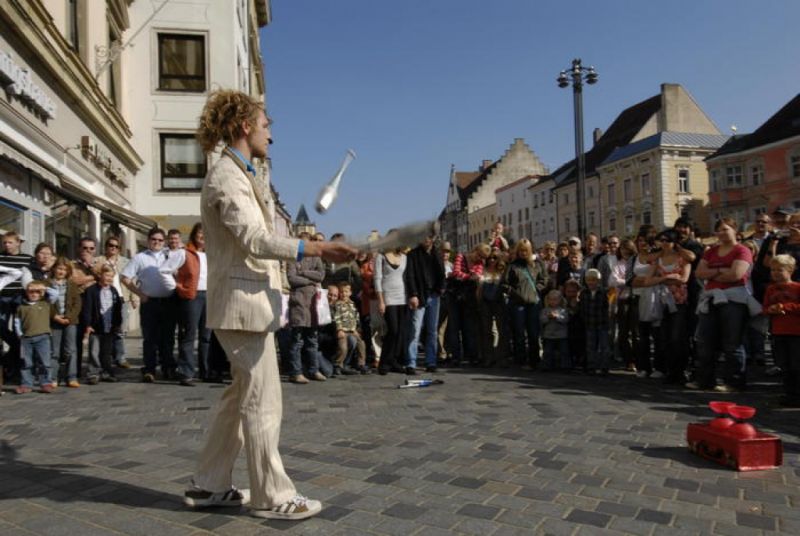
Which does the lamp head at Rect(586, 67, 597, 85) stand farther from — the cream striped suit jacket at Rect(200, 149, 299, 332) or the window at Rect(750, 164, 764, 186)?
the window at Rect(750, 164, 764, 186)

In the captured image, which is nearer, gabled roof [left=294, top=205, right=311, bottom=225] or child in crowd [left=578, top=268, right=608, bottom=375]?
gabled roof [left=294, top=205, right=311, bottom=225]

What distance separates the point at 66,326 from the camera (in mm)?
8750

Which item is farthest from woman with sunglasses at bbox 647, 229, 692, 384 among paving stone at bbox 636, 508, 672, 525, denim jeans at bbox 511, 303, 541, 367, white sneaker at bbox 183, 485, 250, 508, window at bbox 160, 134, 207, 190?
window at bbox 160, 134, 207, 190

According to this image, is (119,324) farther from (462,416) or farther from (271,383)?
(271,383)

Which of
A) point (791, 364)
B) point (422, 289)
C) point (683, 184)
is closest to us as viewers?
point (791, 364)

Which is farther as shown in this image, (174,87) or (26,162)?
(174,87)

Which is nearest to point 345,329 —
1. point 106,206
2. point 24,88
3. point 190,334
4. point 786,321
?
point 190,334

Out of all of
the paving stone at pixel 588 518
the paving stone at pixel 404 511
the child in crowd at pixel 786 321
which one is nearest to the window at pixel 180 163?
the child in crowd at pixel 786 321

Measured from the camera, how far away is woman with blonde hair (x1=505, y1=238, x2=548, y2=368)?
1017 cm

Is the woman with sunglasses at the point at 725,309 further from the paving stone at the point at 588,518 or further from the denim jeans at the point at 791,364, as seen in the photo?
the paving stone at the point at 588,518

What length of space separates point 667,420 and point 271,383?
159 inches

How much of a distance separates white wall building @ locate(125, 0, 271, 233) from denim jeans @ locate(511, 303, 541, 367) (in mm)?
Result: 16558

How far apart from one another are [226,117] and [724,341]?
250 inches

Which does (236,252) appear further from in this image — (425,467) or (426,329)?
(426,329)
